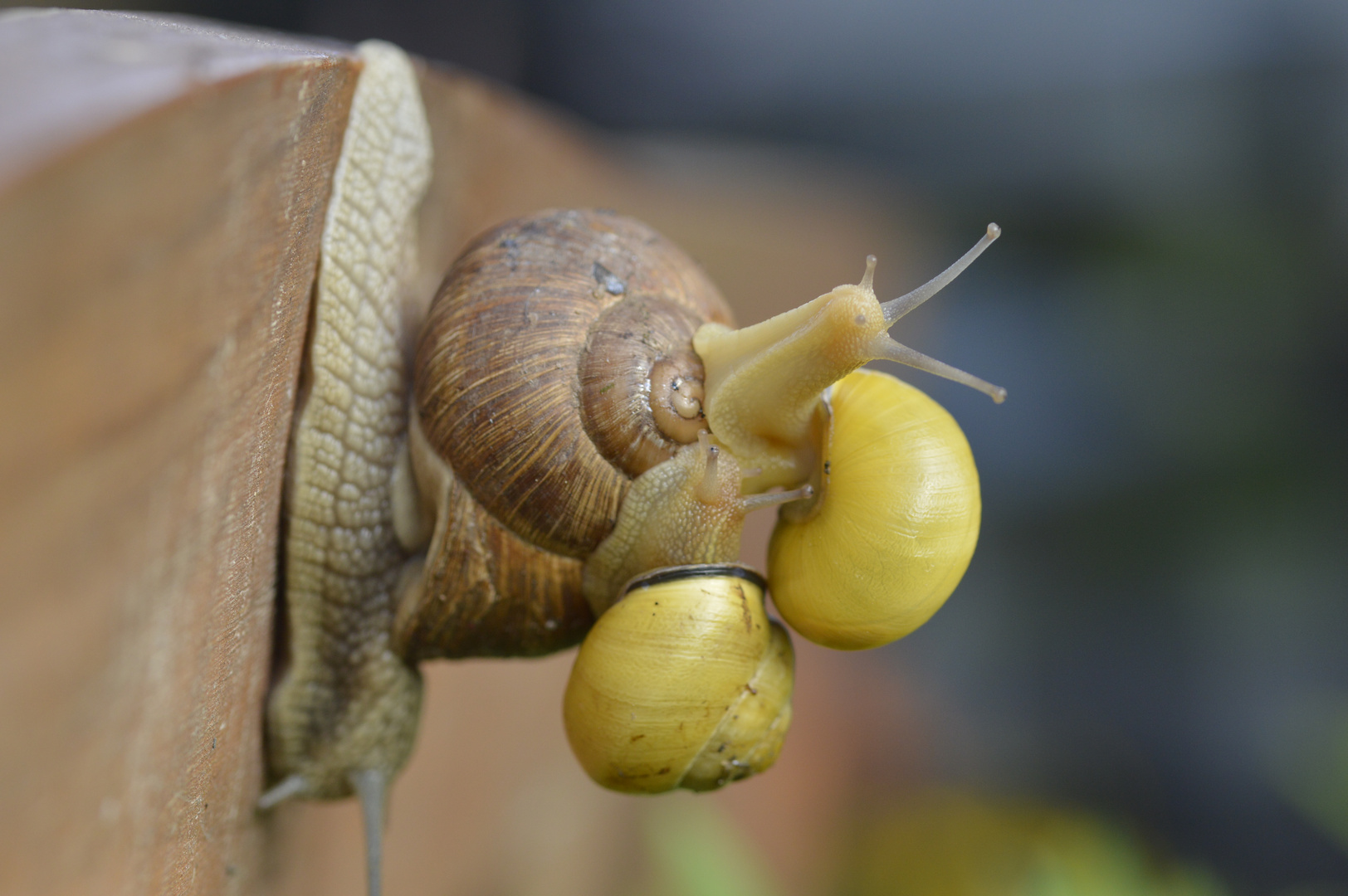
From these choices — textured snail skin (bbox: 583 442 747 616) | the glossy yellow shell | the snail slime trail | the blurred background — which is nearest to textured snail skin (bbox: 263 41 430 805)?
the snail slime trail

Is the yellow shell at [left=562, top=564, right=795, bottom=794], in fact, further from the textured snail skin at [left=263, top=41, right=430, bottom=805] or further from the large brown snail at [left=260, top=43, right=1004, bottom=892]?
the textured snail skin at [left=263, top=41, right=430, bottom=805]

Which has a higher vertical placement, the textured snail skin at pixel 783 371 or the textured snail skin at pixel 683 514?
the textured snail skin at pixel 783 371

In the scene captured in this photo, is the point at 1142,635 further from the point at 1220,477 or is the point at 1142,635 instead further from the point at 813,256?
the point at 813,256

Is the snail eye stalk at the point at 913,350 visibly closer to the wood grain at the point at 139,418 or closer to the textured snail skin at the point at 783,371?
the textured snail skin at the point at 783,371

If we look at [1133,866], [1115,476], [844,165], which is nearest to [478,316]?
[1133,866]

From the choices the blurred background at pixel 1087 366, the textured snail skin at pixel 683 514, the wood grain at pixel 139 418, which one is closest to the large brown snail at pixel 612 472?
the textured snail skin at pixel 683 514

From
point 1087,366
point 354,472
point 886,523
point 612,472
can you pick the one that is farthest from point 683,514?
point 1087,366
